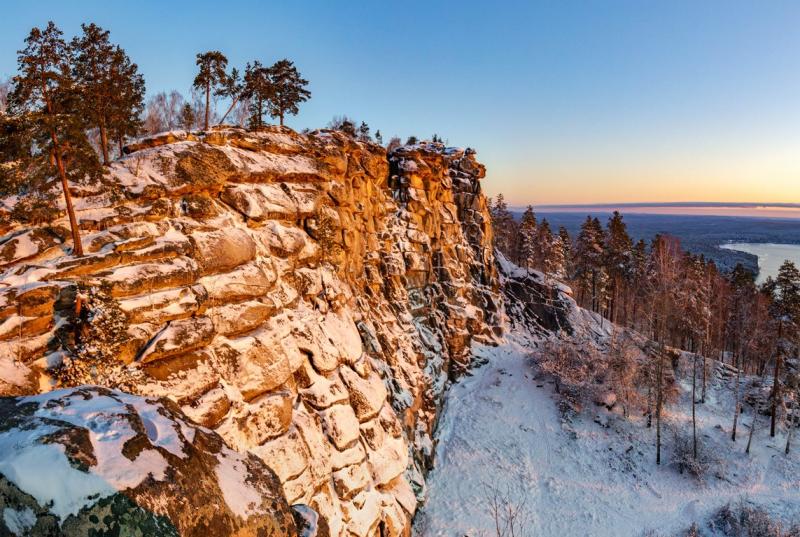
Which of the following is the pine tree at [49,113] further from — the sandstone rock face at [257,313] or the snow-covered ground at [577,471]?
the snow-covered ground at [577,471]

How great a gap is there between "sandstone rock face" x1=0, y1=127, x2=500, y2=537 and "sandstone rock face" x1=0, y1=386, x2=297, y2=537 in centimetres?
276

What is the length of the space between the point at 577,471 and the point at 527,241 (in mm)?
32437

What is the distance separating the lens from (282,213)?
784 inches

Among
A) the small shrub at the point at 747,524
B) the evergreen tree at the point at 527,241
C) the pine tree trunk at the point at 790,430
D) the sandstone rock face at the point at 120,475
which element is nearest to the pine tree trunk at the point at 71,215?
the sandstone rock face at the point at 120,475

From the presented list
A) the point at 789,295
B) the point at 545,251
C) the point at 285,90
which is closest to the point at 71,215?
the point at 285,90

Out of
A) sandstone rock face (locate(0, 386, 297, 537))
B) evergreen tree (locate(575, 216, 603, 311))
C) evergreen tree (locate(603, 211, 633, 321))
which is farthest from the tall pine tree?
sandstone rock face (locate(0, 386, 297, 537))

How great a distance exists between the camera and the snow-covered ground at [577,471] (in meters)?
20.4

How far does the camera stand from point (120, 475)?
5.39 metres

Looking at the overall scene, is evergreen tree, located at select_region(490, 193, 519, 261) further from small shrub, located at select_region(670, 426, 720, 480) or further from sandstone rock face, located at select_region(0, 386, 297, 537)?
sandstone rock face, located at select_region(0, 386, 297, 537)

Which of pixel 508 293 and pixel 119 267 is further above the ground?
pixel 119 267

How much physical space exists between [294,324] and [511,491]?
640 inches

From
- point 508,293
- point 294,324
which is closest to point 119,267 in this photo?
point 294,324

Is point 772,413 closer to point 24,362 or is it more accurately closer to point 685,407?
point 685,407

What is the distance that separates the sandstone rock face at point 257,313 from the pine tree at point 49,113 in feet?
5.71
